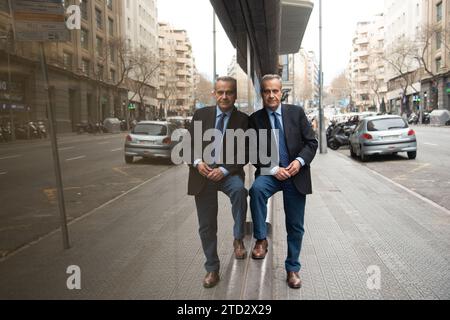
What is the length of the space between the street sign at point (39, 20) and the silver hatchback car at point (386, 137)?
12401 millimetres

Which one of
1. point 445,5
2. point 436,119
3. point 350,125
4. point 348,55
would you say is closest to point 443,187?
point 350,125

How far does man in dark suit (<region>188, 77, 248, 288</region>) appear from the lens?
385cm

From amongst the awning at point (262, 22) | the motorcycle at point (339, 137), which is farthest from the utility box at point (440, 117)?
the awning at point (262, 22)

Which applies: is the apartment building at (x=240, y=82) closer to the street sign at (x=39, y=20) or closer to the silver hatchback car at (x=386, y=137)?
the street sign at (x=39, y=20)

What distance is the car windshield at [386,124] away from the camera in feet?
50.1

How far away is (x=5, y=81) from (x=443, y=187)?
8641mm

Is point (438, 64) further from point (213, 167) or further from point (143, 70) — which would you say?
point (213, 167)

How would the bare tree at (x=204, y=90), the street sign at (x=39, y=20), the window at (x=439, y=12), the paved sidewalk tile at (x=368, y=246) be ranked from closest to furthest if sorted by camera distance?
the paved sidewalk tile at (x=368, y=246) → the street sign at (x=39, y=20) → the bare tree at (x=204, y=90) → the window at (x=439, y=12)

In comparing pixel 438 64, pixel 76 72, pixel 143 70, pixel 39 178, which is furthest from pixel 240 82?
pixel 438 64

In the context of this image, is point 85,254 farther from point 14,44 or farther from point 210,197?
point 14,44

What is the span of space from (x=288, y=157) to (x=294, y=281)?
1.04 meters

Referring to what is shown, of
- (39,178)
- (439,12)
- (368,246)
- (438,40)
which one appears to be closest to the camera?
(39,178)

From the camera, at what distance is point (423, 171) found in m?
12.4

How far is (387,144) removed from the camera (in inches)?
595
